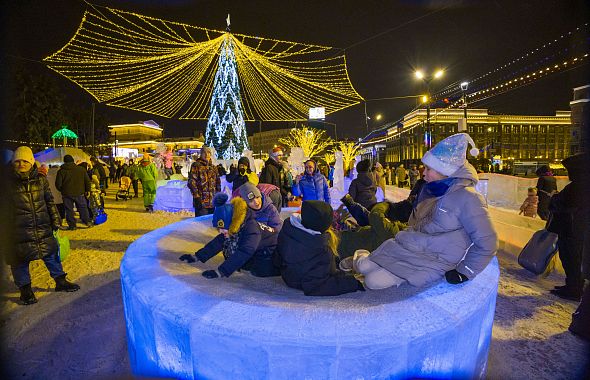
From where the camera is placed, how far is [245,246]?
300 centimetres

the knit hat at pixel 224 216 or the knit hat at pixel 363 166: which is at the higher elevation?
the knit hat at pixel 363 166

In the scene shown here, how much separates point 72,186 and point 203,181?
420cm

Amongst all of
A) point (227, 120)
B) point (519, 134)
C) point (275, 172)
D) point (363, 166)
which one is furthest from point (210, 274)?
point (519, 134)

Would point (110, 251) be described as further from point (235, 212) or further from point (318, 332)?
point (318, 332)

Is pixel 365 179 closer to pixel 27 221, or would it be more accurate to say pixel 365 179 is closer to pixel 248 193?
pixel 248 193

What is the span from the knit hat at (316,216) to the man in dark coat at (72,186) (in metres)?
8.21

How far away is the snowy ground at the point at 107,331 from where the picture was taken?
9.83ft

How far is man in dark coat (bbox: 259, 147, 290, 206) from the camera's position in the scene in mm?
7684

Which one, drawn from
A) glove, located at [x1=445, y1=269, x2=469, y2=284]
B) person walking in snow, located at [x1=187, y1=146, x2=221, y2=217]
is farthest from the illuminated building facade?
glove, located at [x1=445, y1=269, x2=469, y2=284]

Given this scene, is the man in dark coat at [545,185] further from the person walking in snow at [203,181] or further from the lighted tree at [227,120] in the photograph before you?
the lighted tree at [227,120]

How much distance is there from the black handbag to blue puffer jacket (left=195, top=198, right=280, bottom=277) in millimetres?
4035

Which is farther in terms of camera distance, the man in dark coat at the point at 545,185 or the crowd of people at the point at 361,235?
the man in dark coat at the point at 545,185

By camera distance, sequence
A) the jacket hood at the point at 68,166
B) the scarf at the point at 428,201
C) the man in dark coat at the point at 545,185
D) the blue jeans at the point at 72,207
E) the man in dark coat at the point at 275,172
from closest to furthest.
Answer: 1. the scarf at the point at 428,201
2. the man in dark coat at the point at 545,185
3. the man in dark coat at the point at 275,172
4. the jacket hood at the point at 68,166
5. the blue jeans at the point at 72,207

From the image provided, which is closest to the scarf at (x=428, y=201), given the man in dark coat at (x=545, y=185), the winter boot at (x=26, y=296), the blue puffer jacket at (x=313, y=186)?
the blue puffer jacket at (x=313, y=186)
